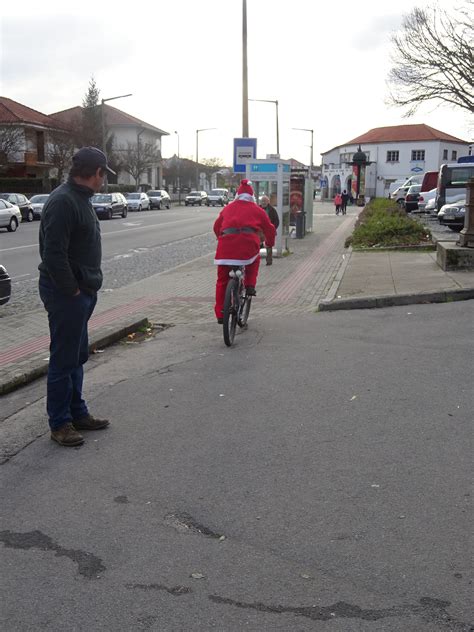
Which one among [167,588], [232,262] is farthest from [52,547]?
[232,262]

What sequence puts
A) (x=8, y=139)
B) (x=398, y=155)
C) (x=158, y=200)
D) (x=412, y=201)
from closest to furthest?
1. (x=412, y=201)
2. (x=8, y=139)
3. (x=158, y=200)
4. (x=398, y=155)

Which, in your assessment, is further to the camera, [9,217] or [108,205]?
[108,205]

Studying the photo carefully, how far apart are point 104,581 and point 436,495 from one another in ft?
6.13

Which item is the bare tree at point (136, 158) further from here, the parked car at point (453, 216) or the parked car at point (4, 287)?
the parked car at point (4, 287)

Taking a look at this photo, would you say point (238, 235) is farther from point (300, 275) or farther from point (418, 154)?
point (418, 154)

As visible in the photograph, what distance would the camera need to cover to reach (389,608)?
2879 mm

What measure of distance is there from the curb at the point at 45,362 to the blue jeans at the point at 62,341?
146 cm

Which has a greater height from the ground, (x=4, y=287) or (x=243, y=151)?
(x=243, y=151)

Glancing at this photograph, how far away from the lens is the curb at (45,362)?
6.23 m

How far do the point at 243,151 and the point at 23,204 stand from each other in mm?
21511

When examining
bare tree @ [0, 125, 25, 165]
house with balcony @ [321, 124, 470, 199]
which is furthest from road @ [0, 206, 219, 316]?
house with balcony @ [321, 124, 470, 199]

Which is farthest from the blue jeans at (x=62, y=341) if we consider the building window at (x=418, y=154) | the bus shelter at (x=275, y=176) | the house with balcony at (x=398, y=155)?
the building window at (x=418, y=154)

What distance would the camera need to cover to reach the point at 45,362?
6957 millimetres

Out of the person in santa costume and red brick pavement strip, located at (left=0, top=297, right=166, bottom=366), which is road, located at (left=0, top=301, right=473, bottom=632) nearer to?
red brick pavement strip, located at (left=0, top=297, right=166, bottom=366)
